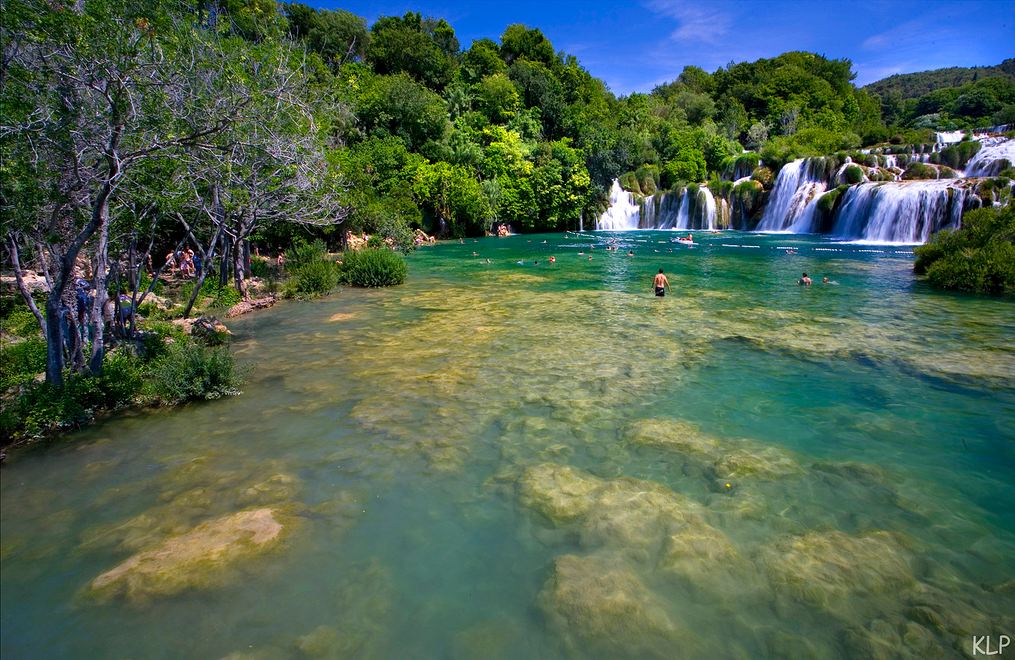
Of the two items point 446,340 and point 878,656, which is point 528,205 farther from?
point 878,656

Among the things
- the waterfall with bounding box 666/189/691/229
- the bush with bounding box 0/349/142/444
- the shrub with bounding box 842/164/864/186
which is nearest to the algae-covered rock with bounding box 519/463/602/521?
the bush with bounding box 0/349/142/444

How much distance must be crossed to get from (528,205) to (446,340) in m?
45.0

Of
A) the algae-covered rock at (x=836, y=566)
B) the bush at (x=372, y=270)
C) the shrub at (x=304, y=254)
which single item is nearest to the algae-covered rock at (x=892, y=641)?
the algae-covered rock at (x=836, y=566)

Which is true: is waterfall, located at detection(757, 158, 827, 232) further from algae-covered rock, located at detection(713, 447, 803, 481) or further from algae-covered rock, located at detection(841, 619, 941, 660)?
algae-covered rock, located at detection(841, 619, 941, 660)

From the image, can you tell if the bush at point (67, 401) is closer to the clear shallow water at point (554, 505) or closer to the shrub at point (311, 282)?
the clear shallow water at point (554, 505)

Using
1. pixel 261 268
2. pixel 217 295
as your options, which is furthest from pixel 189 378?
pixel 261 268

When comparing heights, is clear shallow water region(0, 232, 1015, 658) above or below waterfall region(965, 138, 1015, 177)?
below

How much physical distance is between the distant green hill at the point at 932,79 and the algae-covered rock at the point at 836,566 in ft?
503

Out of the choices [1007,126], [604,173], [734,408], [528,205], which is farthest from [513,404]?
[1007,126]

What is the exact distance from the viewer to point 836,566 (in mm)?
4762

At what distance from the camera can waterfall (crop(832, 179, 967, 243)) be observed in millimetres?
30375

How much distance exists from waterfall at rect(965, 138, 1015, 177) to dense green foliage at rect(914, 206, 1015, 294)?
23537 millimetres

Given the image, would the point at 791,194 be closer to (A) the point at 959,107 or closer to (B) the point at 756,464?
(B) the point at 756,464

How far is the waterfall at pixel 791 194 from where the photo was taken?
4347 centimetres
